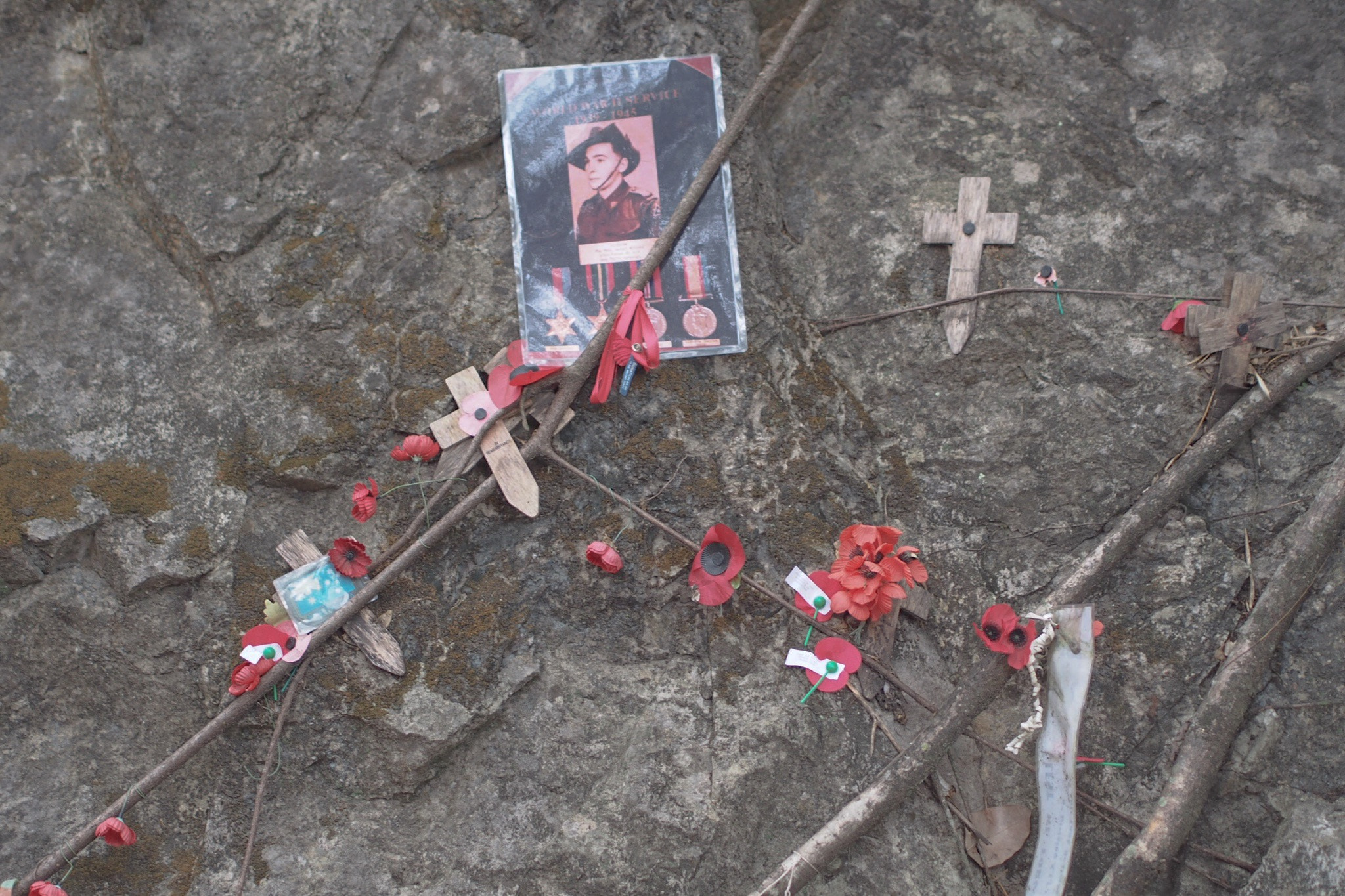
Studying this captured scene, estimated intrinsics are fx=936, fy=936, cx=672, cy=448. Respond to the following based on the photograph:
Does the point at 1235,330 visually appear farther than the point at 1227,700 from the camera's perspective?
Yes

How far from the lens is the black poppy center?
252 cm

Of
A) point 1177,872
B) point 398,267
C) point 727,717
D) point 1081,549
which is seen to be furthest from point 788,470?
point 1177,872

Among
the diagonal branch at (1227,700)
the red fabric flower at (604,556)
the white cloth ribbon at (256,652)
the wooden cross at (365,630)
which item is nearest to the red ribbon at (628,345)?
the red fabric flower at (604,556)

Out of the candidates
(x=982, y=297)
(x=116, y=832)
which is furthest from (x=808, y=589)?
(x=116, y=832)

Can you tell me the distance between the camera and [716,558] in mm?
2533

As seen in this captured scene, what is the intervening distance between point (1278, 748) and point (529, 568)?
6.51ft

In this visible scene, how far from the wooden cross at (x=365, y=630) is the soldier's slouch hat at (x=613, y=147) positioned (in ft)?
4.28

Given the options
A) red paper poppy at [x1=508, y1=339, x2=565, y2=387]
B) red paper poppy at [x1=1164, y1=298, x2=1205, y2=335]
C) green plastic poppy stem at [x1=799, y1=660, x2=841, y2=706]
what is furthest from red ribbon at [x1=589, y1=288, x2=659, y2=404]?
red paper poppy at [x1=1164, y1=298, x2=1205, y2=335]

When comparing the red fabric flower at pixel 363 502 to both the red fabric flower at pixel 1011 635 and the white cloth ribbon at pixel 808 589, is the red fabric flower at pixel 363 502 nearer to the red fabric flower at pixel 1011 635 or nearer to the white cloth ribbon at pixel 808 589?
the white cloth ribbon at pixel 808 589

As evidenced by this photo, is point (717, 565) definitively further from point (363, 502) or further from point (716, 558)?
point (363, 502)

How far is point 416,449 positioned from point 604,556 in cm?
57

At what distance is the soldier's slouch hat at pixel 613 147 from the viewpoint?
107 inches

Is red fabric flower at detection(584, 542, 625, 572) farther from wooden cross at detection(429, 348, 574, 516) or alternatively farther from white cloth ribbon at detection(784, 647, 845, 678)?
white cloth ribbon at detection(784, 647, 845, 678)

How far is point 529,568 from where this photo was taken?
2.54 m
